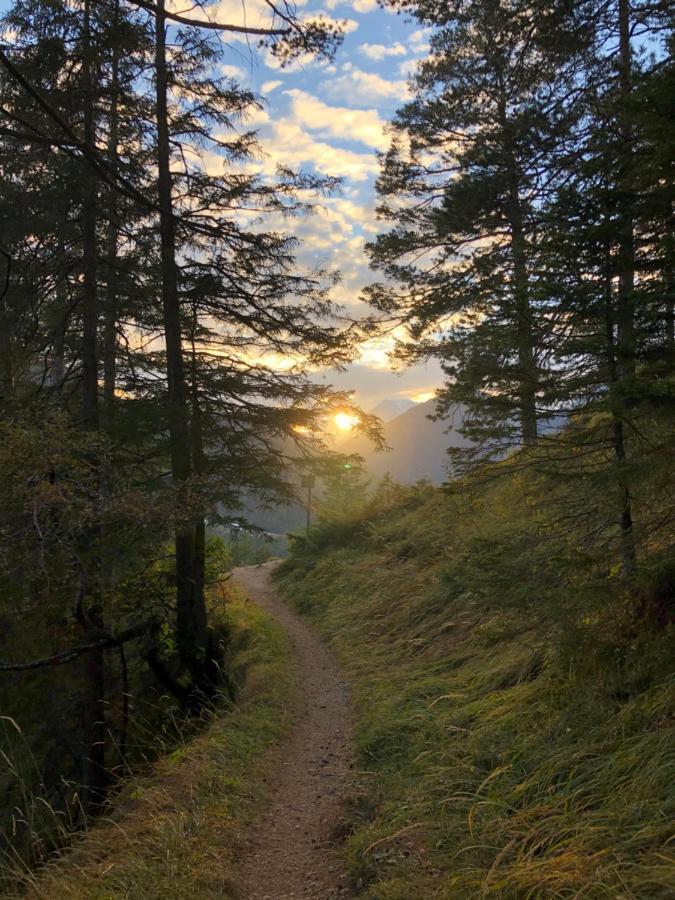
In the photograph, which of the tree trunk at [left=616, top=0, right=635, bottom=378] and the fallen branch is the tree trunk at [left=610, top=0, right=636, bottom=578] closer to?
the tree trunk at [left=616, top=0, right=635, bottom=378]

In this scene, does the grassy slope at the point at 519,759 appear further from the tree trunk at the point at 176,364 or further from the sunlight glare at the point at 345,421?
the sunlight glare at the point at 345,421

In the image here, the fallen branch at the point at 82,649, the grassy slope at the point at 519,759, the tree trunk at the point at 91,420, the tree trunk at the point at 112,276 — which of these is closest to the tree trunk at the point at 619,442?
the grassy slope at the point at 519,759

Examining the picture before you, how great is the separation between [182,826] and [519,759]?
285 cm

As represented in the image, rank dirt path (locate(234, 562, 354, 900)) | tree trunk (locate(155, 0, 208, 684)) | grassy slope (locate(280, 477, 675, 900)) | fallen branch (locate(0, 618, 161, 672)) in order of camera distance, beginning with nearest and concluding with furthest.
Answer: grassy slope (locate(280, 477, 675, 900)) < dirt path (locate(234, 562, 354, 900)) < fallen branch (locate(0, 618, 161, 672)) < tree trunk (locate(155, 0, 208, 684))

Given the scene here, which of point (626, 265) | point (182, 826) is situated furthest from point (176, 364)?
point (626, 265)

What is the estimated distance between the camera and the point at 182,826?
14.6ft

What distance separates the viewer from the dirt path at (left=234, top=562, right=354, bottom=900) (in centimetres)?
413

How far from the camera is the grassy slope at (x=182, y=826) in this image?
12.6 ft

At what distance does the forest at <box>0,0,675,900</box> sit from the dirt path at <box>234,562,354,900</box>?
0.05 m

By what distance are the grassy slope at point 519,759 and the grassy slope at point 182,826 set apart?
115 cm

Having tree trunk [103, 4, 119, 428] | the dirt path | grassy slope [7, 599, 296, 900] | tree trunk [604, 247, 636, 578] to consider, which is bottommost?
the dirt path

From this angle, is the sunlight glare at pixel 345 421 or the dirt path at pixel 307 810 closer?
the dirt path at pixel 307 810

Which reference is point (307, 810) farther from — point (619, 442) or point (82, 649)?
point (619, 442)

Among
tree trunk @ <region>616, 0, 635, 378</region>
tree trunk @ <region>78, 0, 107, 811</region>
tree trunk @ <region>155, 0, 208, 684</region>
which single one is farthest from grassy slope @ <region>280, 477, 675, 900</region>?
tree trunk @ <region>78, 0, 107, 811</region>
